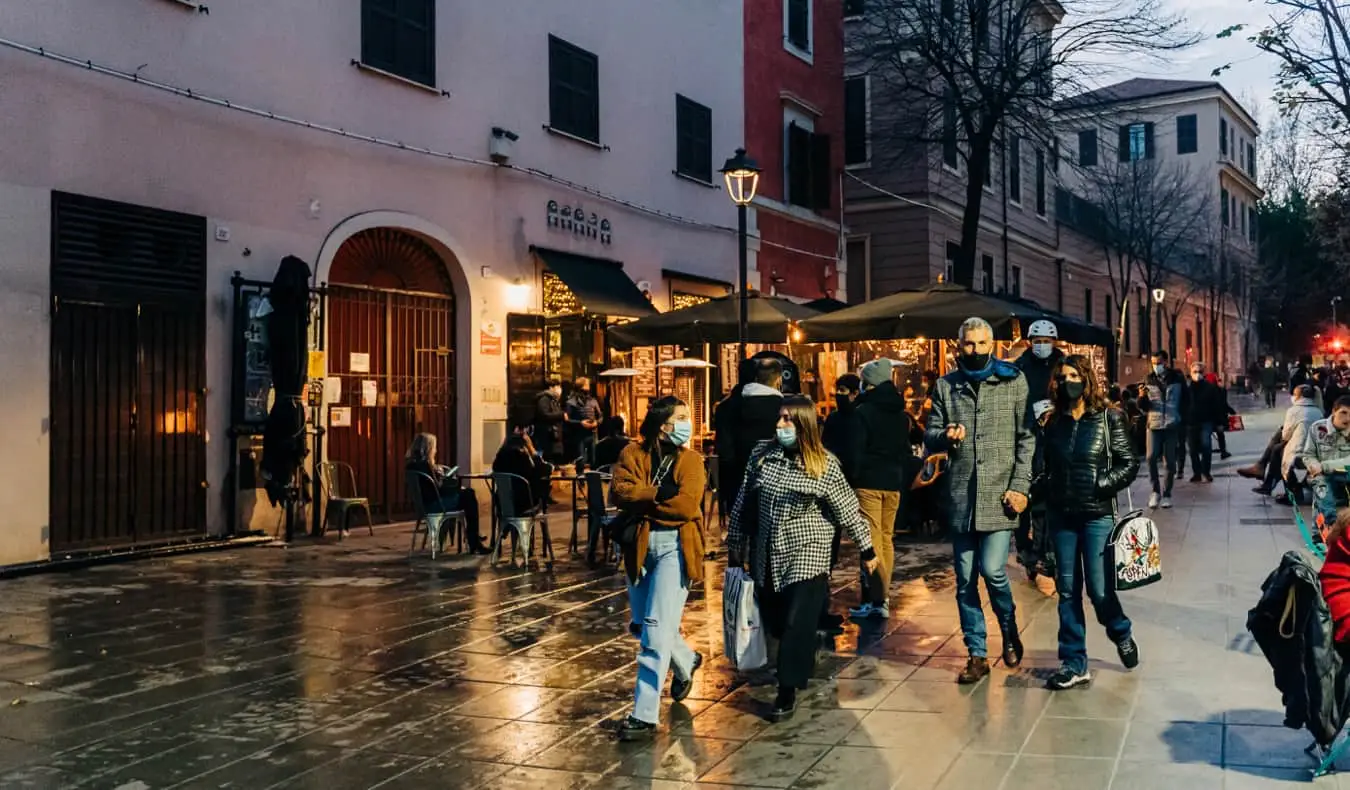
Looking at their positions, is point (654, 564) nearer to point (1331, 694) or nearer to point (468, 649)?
point (468, 649)

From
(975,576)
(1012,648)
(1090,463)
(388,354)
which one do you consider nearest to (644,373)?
(388,354)

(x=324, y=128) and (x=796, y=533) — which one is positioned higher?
(x=324, y=128)

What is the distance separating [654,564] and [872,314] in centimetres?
896

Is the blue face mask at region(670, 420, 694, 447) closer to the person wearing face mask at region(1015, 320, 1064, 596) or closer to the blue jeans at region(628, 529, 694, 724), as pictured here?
the blue jeans at region(628, 529, 694, 724)

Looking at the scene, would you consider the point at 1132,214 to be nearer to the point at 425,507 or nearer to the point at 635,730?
the point at 425,507

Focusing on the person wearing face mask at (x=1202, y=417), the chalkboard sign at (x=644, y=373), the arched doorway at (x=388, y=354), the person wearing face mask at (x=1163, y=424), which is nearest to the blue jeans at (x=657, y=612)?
the arched doorway at (x=388, y=354)

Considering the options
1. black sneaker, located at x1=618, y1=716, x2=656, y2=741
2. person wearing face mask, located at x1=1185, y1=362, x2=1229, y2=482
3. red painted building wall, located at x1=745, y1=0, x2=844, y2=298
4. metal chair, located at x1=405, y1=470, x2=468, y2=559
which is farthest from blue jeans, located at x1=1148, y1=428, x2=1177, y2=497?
black sneaker, located at x1=618, y1=716, x2=656, y2=741

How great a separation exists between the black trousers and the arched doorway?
9.10m

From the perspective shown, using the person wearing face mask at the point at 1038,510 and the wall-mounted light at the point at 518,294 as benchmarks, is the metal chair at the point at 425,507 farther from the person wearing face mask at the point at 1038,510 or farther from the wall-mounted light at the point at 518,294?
the person wearing face mask at the point at 1038,510

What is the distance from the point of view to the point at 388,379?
14.8m

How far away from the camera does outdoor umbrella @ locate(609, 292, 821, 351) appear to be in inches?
584

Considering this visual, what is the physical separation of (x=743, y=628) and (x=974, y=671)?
1409 millimetres

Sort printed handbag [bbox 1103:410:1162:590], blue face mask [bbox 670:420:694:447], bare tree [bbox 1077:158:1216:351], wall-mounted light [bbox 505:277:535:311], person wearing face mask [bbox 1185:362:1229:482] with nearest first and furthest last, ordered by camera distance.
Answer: blue face mask [bbox 670:420:694:447], printed handbag [bbox 1103:410:1162:590], wall-mounted light [bbox 505:277:535:311], person wearing face mask [bbox 1185:362:1229:482], bare tree [bbox 1077:158:1216:351]

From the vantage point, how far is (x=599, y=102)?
59.6 ft
